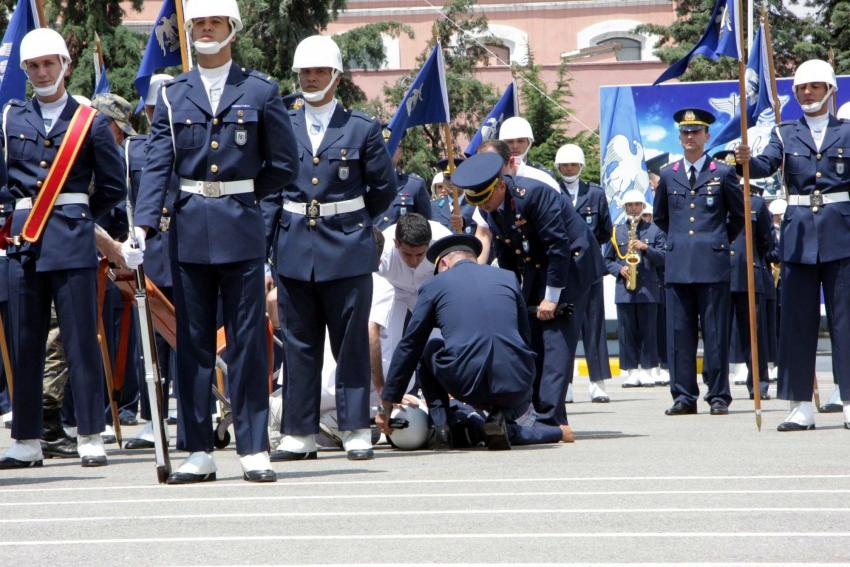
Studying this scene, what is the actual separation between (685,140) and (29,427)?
238 inches

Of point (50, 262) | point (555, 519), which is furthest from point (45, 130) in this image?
point (555, 519)

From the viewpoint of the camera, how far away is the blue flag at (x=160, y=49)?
1136cm

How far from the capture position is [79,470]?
9.21 metres

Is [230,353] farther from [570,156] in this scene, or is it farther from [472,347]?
[570,156]

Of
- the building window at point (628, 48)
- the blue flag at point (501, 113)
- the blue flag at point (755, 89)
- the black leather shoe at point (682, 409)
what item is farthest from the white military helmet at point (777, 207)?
the building window at point (628, 48)

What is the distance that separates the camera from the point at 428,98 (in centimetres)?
1380

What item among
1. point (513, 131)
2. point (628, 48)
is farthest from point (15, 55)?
point (628, 48)

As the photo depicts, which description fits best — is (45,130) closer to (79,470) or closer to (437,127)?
(79,470)

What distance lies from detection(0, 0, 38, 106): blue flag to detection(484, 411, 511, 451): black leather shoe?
3.95m

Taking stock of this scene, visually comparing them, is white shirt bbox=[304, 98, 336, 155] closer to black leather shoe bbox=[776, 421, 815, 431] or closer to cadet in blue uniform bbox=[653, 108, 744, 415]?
black leather shoe bbox=[776, 421, 815, 431]

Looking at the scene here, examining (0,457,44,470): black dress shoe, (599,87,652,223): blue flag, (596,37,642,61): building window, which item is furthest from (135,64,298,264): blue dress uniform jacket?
(596,37,642,61): building window

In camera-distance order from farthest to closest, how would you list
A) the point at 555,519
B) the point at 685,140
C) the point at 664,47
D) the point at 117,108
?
the point at 664,47 → the point at 685,140 → the point at 117,108 → the point at 555,519

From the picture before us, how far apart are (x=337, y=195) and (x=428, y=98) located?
4.51 m

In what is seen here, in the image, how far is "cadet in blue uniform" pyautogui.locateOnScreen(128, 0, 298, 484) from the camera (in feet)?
27.0
